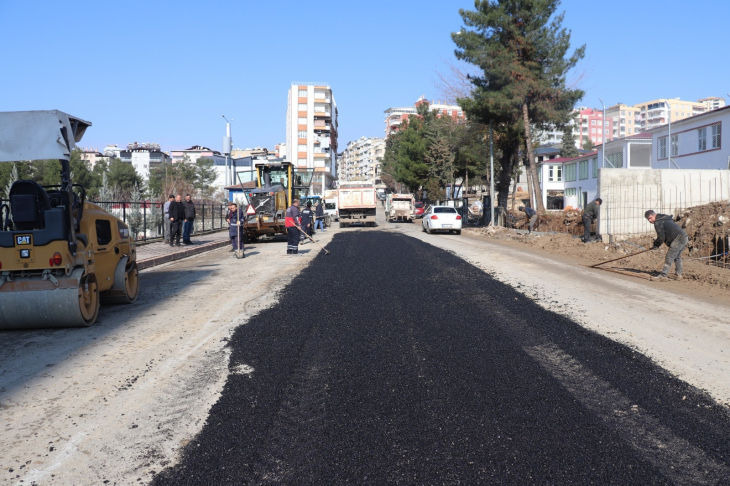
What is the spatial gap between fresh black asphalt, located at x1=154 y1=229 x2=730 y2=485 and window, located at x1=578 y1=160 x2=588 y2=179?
50231 millimetres

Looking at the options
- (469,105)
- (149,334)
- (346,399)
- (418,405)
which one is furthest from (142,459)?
(469,105)

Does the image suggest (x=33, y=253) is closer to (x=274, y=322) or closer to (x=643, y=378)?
(x=274, y=322)

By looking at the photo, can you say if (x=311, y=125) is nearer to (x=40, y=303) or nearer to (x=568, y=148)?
(x=568, y=148)

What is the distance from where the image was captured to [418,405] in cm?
448

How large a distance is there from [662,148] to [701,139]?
4599 mm

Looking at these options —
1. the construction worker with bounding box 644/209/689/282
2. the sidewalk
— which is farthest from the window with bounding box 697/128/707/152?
the sidewalk

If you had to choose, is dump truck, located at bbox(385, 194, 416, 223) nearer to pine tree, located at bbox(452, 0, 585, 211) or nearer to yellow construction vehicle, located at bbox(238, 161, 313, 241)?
pine tree, located at bbox(452, 0, 585, 211)

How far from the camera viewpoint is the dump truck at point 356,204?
3944 centimetres

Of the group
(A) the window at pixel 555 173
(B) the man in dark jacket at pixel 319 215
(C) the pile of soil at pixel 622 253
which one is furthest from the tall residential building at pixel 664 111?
(C) the pile of soil at pixel 622 253

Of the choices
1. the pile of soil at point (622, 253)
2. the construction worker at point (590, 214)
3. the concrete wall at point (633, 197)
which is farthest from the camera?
the concrete wall at point (633, 197)

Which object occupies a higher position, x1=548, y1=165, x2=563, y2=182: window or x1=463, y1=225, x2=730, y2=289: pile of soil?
x1=548, y1=165, x2=563, y2=182: window

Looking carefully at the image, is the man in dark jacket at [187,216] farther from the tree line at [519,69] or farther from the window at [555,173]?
the window at [555,173]

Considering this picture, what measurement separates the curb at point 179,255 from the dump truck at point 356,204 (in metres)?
16.2

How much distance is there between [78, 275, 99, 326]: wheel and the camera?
7258 millimetres
